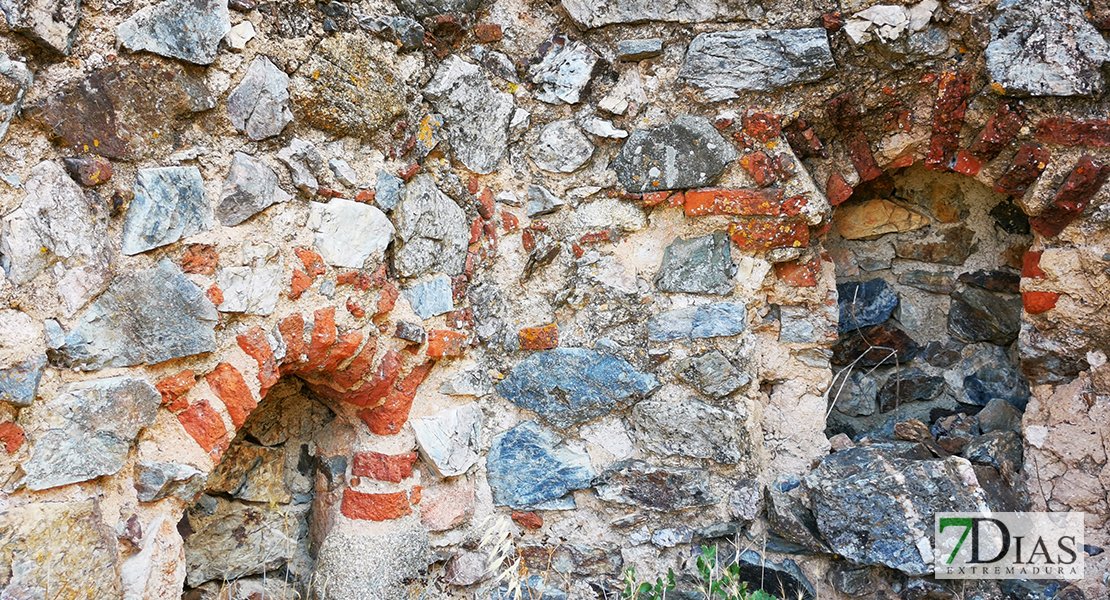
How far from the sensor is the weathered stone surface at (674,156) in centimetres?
235

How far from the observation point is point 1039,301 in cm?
230

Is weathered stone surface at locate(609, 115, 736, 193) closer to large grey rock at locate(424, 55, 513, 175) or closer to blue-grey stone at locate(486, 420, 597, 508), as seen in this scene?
large grey rock at locate(424, 55, 513, 175)

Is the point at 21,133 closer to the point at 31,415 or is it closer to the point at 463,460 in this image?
the point at 31,415

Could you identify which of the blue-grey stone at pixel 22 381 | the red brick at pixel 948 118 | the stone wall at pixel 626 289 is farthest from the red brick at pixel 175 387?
the red brick at pixel 948 118

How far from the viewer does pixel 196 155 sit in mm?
1774

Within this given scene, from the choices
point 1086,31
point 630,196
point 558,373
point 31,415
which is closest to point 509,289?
point 558,373

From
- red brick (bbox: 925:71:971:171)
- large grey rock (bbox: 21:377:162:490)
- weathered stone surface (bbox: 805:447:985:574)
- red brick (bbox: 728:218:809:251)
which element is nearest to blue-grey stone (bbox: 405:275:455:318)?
large grey rock (bbox: 21:377:162:490)

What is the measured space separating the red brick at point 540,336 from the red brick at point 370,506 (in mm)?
634

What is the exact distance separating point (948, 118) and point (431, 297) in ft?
5.61

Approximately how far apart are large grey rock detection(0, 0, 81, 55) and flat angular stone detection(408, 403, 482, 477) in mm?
1341

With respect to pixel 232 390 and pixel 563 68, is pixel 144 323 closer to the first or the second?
pixel 232 390

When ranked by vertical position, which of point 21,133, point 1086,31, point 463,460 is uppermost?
point 1086,31

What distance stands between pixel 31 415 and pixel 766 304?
2.03m

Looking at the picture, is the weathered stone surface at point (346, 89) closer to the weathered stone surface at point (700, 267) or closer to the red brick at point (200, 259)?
the red brick at point (200, 259)
